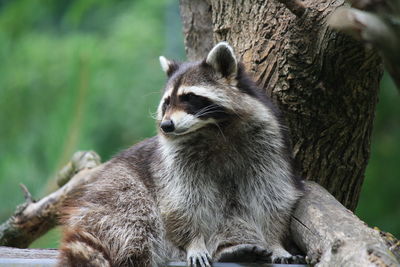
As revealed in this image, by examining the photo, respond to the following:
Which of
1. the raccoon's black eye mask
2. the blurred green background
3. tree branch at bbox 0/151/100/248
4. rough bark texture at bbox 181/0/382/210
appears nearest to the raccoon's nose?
the raccoon's black eye mask

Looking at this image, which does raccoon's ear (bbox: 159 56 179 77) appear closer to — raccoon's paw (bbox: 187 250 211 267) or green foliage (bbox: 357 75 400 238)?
raccoon's paw (bbox: 187 250 211 267)

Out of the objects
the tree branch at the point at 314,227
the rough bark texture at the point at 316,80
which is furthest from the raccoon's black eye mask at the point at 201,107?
the tree branch at the point at 314,227

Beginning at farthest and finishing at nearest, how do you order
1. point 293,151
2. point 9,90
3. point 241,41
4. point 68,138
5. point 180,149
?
point 9,90 → point 68,138 → point 241,41 → point 293,151 → point 180,149

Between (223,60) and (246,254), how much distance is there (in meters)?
1.31

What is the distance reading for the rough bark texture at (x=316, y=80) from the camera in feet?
13.3

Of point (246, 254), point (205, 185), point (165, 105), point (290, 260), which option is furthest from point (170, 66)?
point (290, 260)

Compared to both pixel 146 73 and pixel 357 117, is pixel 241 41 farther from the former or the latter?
pixel 146 73

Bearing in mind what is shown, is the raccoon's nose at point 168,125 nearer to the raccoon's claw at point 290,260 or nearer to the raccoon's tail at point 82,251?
the raccoon's tail at point 82,251

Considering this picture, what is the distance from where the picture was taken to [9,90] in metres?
8.17

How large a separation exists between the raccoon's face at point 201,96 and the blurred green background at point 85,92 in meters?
2.16

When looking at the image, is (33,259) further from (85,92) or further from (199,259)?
(85,92)

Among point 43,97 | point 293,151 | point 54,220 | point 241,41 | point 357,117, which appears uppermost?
point 241,41

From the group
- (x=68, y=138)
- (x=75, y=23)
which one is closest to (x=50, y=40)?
(x=75, y=23)

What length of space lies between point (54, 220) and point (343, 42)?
10.4ft
